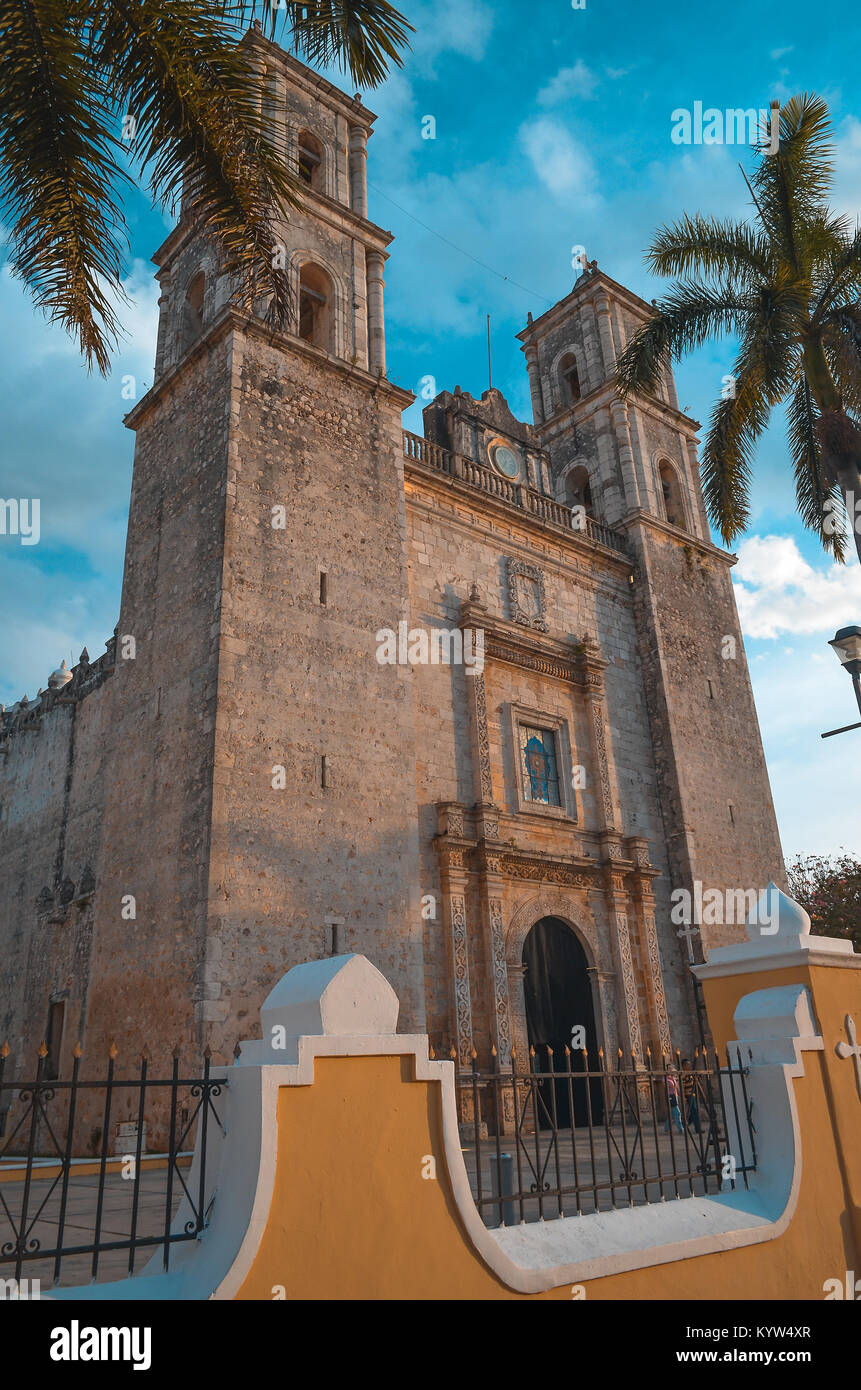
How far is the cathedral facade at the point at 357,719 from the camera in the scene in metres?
11.1

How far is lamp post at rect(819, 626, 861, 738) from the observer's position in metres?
8.43

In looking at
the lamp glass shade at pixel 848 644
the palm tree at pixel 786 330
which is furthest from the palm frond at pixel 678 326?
the lamp glass shade at pixel 848 644

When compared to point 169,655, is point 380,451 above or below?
above

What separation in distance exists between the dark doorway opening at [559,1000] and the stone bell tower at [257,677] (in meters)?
2.64

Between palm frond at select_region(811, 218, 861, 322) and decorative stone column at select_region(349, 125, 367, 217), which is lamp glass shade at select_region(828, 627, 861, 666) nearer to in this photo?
palm frond at select_region(811, 218, 861, 322)

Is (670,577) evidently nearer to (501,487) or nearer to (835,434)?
(501,487)

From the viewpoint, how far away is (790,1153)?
5.28 m

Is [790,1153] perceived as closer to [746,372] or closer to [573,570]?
[746,372]

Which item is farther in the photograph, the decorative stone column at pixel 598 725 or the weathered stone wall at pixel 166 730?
the decorative stone column at pixel 598 725

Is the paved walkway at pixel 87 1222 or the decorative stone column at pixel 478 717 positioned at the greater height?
the decorative stone column at pixel 478 717

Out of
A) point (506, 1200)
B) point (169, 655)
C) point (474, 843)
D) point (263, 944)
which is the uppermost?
point (169, 655)

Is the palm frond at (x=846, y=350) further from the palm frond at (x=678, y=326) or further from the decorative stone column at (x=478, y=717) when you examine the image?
the decorative stone column at (x=478, y=717)

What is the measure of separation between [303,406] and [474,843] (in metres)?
6.65
